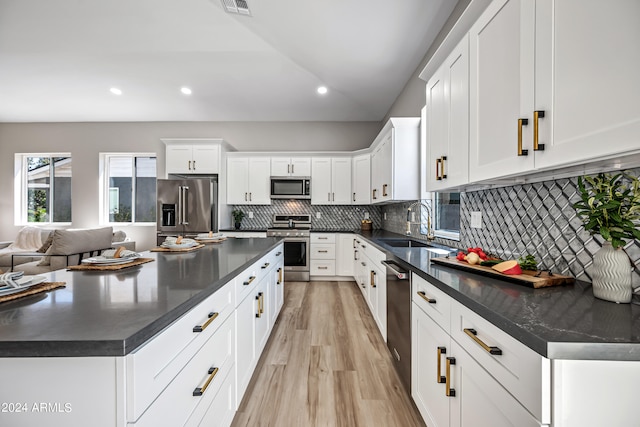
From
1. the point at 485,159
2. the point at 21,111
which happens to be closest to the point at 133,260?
the point at 485,159

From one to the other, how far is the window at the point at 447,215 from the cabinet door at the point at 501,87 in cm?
122

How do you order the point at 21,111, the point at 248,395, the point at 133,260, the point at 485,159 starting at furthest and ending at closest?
the point at 21,111, the point at 248,395, the point at 133,260, the point at 485,159

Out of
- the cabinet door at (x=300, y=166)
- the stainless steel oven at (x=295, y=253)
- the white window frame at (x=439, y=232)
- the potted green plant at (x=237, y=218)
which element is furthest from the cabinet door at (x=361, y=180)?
the potted green plant at (x=237, y=218)

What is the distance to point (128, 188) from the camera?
5.87m

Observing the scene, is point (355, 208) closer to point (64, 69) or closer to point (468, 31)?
point (468, 31)

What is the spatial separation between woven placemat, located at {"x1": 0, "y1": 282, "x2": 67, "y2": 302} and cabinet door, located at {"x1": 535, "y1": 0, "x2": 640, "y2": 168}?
184cm

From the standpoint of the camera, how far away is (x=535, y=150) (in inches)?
41.0

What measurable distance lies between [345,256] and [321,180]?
4.72ft

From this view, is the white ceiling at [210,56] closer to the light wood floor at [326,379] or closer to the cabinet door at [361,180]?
the cabinet door at [361,180]

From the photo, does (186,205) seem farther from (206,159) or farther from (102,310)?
(102,310)

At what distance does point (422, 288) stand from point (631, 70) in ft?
3.81

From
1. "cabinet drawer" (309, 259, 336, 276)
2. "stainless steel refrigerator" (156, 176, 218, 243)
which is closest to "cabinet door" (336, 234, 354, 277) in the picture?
"cabinet drawer" (309, 259, 336, 276)

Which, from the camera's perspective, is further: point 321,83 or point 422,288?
point 321,83

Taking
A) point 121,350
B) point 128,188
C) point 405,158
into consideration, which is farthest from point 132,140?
point 121,350
